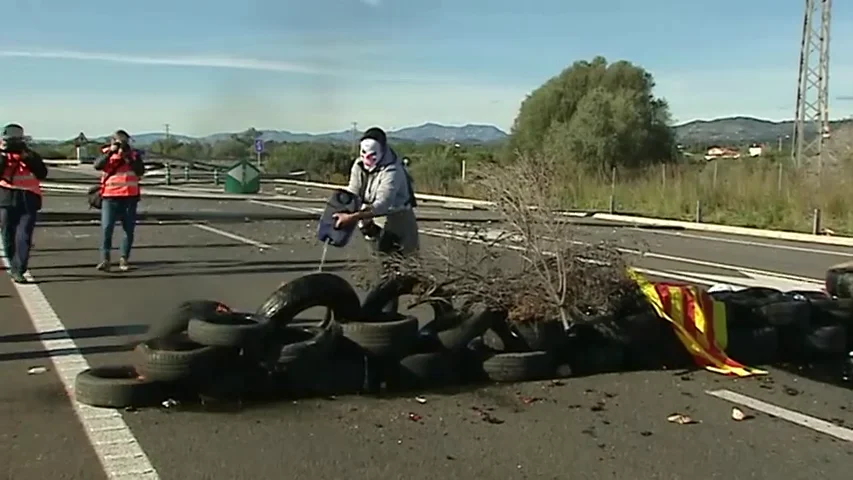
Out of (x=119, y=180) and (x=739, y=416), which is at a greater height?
(x=119, y=180)

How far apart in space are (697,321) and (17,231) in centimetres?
776

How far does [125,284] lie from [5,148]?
2.02 metres

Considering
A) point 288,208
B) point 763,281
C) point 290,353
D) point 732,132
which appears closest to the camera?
point 290,353

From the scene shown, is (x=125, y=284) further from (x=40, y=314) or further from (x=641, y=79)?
(x=641, y=79)

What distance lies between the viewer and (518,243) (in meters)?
7.88

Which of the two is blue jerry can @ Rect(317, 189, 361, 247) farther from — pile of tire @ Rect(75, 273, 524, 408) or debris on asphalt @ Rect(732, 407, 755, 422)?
debris on asphalt @ Rect(732, 407, 755, 422)

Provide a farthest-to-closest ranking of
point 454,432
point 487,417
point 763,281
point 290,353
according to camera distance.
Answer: point 763,281 < point 290,353 < point 487,417 < point 454,432

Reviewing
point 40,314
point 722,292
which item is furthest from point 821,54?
point 40,314

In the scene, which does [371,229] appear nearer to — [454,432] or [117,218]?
[454,432]

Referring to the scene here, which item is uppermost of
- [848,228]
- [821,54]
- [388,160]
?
[821,54]

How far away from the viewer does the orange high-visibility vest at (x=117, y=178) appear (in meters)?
12.6

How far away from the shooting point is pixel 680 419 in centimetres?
614

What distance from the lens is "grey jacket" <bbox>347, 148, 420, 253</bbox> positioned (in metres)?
8.00

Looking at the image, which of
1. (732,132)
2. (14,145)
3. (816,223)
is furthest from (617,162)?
(14,145)
